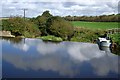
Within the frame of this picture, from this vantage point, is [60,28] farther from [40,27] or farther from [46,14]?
[46,14]

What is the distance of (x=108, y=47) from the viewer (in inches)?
963

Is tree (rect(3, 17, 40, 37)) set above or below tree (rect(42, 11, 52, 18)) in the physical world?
below

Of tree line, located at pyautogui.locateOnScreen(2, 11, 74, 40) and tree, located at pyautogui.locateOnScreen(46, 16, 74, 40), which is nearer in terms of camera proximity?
tree, located at pyautogui.locateOnScreen(46, 16, 74, 40)

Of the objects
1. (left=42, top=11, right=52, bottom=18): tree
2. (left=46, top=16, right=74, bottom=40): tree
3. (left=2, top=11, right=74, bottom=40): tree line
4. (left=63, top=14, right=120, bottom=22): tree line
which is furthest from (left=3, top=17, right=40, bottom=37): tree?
(left=63, top=14, right=120, bottom=22): tree line

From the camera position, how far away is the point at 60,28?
33.5m

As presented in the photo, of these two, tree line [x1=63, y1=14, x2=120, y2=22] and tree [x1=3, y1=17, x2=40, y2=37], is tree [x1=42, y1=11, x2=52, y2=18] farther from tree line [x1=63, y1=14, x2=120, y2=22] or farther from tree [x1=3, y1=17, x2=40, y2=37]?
tree [x1=3, y1=17, x2=40, y2=37]

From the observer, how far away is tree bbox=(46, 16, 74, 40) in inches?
1316

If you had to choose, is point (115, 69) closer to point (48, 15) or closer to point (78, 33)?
point (78, 33)

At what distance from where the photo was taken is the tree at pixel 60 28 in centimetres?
3344

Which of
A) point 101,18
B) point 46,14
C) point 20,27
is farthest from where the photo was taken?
point 101,18

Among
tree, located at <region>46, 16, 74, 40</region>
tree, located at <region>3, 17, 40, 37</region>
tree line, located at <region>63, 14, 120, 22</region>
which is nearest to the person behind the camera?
tree, located at <region>46, 16, 74, 40</region>

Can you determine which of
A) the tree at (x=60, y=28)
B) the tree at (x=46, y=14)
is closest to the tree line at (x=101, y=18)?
the tree at (x=46, y=14)

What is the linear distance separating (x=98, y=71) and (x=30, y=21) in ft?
81.3

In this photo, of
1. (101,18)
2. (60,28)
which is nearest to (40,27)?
(60,28)
